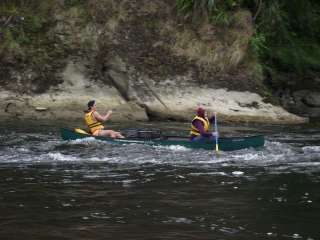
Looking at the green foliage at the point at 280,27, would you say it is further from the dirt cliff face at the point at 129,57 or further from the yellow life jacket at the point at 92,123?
the yellow life jacket at the point at 92,123

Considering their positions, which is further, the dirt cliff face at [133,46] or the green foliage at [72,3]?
the green foliage at [72,3]

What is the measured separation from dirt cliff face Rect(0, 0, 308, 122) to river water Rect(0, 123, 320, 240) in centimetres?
842

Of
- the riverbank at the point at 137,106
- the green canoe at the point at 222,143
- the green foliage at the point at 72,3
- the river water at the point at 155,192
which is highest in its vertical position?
the green foliage at the point at 72,3

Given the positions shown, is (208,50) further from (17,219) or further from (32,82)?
(17,219)

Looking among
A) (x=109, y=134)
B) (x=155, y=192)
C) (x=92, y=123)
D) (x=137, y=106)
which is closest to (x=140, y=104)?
(x=137, y=106)

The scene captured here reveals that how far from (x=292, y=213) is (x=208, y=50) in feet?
65.3

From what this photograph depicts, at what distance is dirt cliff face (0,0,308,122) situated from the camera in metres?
26.2

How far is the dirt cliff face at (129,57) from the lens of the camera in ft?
85.8

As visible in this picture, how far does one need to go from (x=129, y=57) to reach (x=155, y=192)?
692 inches

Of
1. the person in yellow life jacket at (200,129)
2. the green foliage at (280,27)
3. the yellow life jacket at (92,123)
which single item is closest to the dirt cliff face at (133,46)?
the green foliage at (280,27)

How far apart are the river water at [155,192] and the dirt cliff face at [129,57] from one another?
27.6ft

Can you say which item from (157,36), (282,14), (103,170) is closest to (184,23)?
(157,36)

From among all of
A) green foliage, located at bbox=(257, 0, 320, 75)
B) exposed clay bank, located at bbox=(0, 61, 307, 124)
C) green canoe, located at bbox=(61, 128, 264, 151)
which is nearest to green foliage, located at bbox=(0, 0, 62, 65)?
A: exposed clay bank, located at bbox=(0, 61, 307, 124)

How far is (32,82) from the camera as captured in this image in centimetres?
2662
